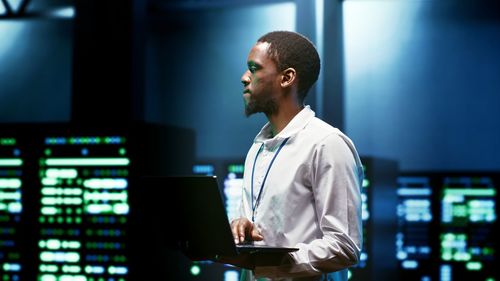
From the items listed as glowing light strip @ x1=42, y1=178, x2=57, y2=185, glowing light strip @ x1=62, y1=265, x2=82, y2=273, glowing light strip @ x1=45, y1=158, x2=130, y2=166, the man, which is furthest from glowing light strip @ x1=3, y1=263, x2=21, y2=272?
the man

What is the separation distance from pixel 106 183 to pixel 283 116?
290cm

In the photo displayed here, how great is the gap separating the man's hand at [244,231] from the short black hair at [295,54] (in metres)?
0.38

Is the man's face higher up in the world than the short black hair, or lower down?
lower down

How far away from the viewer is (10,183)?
4961mm

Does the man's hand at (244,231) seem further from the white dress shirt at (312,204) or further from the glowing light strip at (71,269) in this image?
the glowing light strip at (71,269)

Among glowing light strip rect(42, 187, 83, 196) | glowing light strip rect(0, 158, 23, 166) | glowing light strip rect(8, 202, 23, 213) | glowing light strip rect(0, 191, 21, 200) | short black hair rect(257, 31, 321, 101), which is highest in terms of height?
short black hair rect(257, 31, 321, 101)

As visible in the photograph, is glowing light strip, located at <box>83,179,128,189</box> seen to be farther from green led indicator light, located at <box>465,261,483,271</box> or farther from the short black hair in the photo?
the short black hair

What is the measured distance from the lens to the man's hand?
1.86 metres

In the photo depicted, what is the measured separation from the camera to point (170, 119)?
23.3ft

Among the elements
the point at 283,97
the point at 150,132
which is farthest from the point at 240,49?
the point at 283,97

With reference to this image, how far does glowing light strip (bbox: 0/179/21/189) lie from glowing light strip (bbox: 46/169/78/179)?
221 millimetres

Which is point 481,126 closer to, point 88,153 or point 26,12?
point 88,153

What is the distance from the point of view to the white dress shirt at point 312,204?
1.81m

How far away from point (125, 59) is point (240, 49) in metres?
1.87
